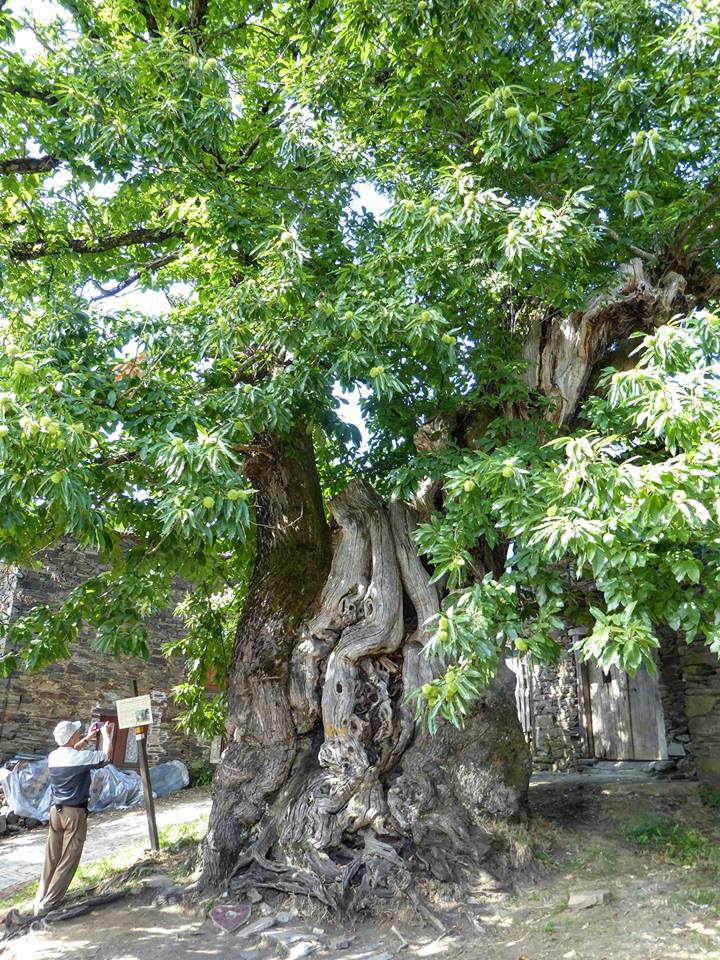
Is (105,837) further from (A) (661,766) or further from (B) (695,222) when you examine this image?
(B) (695,222)

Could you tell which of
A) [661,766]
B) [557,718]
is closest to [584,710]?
→ [557,718]

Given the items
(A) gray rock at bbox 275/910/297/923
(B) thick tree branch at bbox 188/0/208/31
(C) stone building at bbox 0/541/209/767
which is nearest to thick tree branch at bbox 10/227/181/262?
(B) thick tree branch at bbox 188/0/208/31

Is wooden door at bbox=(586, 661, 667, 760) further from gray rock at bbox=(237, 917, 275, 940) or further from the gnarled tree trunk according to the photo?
gray rock at bbox=(237, 917, 275, 940)

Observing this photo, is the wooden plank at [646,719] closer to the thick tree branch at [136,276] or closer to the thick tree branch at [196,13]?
the thick tree branch at [136,276]

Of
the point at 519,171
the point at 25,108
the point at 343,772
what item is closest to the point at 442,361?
the point at 519,171

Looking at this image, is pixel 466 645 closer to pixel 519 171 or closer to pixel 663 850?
pixel 663 850

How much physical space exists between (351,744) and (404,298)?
11.0ft

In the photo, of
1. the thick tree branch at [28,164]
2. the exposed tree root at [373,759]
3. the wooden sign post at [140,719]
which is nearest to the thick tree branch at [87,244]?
the thick tree branch at [28,164]

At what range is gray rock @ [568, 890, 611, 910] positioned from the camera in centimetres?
506

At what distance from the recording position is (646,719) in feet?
32.4

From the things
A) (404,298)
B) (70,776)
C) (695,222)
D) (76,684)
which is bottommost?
(70,776)

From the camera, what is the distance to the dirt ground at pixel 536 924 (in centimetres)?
463

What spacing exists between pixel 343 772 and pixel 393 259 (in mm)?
3848

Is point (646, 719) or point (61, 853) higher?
point (646, 719)
